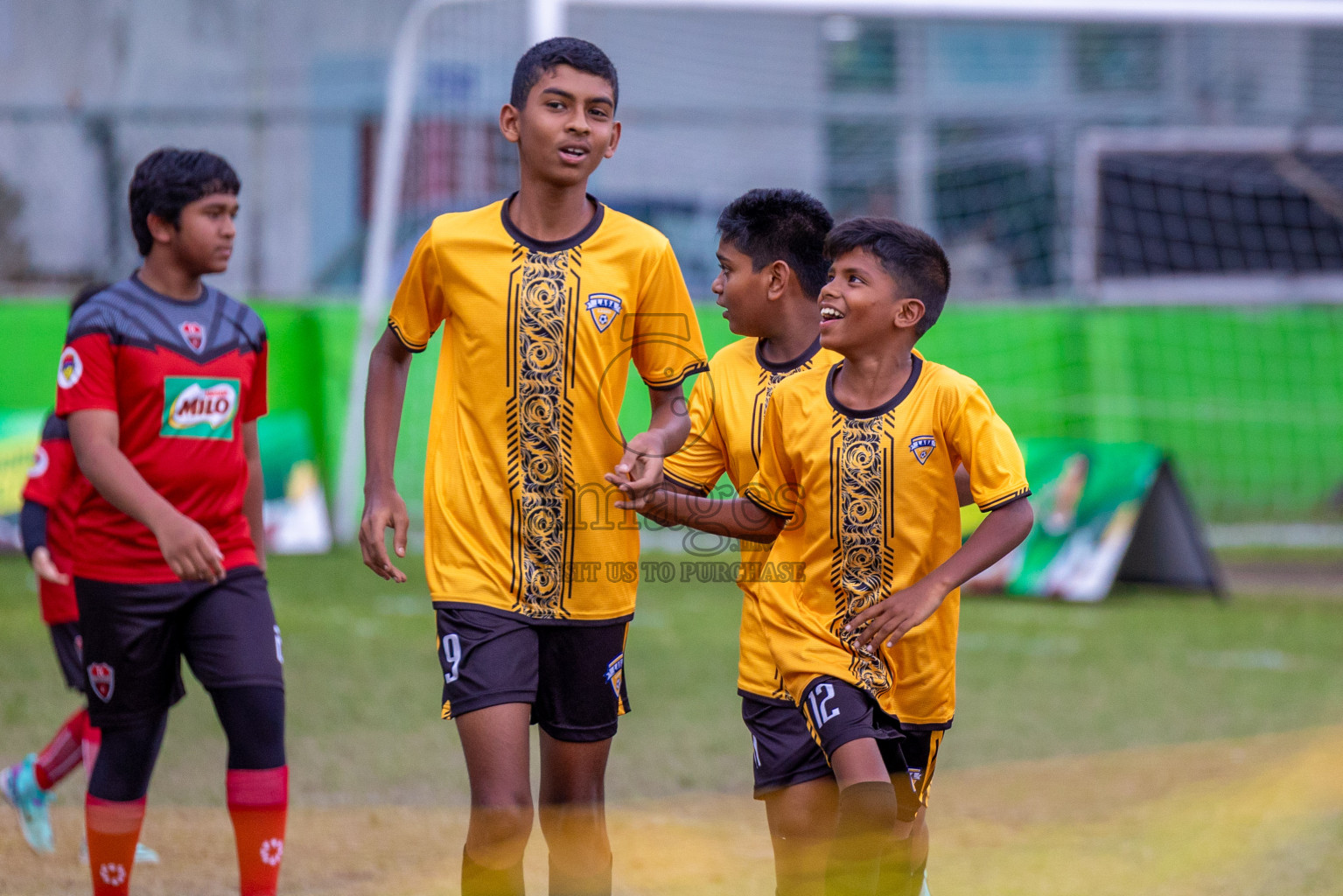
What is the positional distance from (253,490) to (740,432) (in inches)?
55.1

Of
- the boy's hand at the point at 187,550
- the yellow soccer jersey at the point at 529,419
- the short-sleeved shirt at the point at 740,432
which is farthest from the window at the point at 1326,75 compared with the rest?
the boy's hand at the point at 187,550

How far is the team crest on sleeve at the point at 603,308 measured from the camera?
11.2 ft

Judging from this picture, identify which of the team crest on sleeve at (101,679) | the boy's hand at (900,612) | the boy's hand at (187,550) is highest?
the boy's hand at (187,550)

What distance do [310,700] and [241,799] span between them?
3.20 metres

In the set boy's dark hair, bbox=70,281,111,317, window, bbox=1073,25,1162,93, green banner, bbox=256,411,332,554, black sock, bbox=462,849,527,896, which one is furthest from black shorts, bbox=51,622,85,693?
window, bbox=1073,25,1162,93

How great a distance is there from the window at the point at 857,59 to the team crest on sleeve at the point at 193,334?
14.6 meters

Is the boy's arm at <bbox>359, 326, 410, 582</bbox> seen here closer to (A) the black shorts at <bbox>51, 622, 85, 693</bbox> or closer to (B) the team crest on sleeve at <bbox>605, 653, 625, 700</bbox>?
(B) the team crest on sleeve at <bbox>605, 653, 625, 700</bbox>

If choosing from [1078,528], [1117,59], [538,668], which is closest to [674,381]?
[538,668]

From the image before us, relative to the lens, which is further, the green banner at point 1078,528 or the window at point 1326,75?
the window at point 1326,75

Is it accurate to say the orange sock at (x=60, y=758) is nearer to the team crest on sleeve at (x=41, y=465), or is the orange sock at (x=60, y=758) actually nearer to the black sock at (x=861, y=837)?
the team crest on sleeve at (x=41, y=465)

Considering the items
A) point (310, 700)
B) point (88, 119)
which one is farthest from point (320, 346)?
point (310, 700)

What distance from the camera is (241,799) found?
3619 millimetres

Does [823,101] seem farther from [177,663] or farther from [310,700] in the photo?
[177,663]

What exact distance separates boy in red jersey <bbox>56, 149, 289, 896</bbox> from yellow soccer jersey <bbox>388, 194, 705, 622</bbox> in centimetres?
68
